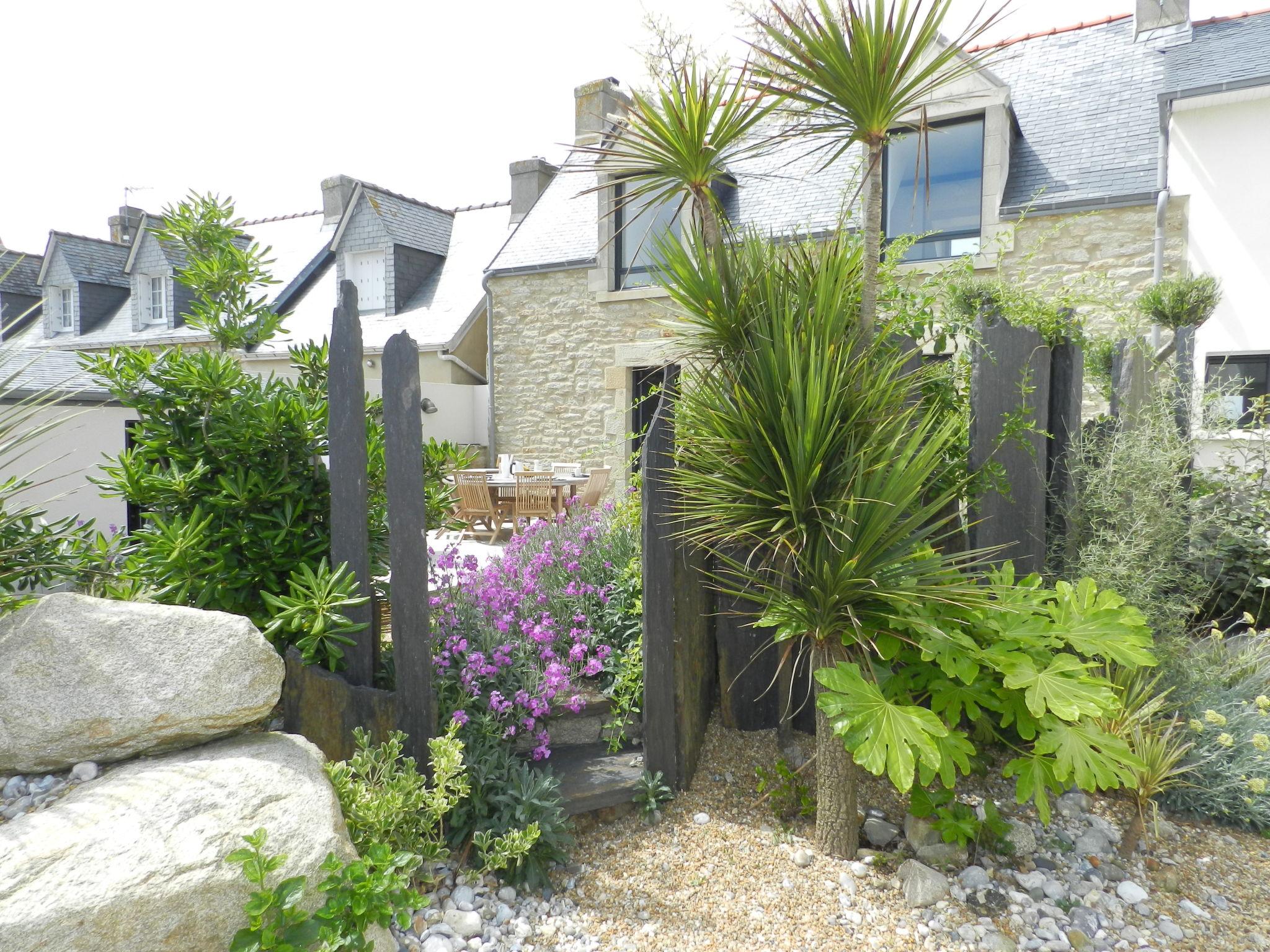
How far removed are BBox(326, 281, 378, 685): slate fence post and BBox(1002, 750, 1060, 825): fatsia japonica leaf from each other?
2128 millimetres

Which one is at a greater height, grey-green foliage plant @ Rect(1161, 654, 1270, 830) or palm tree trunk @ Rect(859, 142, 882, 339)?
palm tree trunk @ Rect(859, 142, 882, 339)

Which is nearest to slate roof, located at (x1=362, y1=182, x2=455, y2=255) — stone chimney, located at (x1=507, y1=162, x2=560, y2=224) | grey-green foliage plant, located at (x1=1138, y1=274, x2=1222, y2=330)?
stone chimney, located at (x1=507, y1=162, x2=560, y2=224)

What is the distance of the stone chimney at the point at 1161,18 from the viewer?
891 cm

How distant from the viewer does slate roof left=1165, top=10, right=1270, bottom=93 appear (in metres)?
7.57

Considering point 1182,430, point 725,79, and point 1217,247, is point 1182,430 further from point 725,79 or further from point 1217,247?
point 1217,247

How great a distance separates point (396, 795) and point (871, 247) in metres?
2.32

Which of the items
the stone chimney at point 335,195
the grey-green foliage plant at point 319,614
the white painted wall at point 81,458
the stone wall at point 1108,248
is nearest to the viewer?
the grey-green foliage plant at point 319,614

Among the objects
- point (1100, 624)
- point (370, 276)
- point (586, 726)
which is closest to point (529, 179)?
point (370, 276)

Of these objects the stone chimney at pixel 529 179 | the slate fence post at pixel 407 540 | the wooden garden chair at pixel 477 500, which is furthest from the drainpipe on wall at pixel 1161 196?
the stone chimney at pixel 529 179

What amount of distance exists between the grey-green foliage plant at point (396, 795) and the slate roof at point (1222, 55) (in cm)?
880

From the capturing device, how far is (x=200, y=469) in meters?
2.71

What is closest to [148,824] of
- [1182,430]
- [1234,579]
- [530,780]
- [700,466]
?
[530,780]

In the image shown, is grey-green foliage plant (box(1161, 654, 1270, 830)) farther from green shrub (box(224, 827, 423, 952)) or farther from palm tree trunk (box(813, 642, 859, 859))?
green shrub (box(224, 827, 423, 952))

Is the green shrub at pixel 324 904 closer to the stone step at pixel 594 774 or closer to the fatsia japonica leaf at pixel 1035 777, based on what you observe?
the stone step at pixel 594 774
